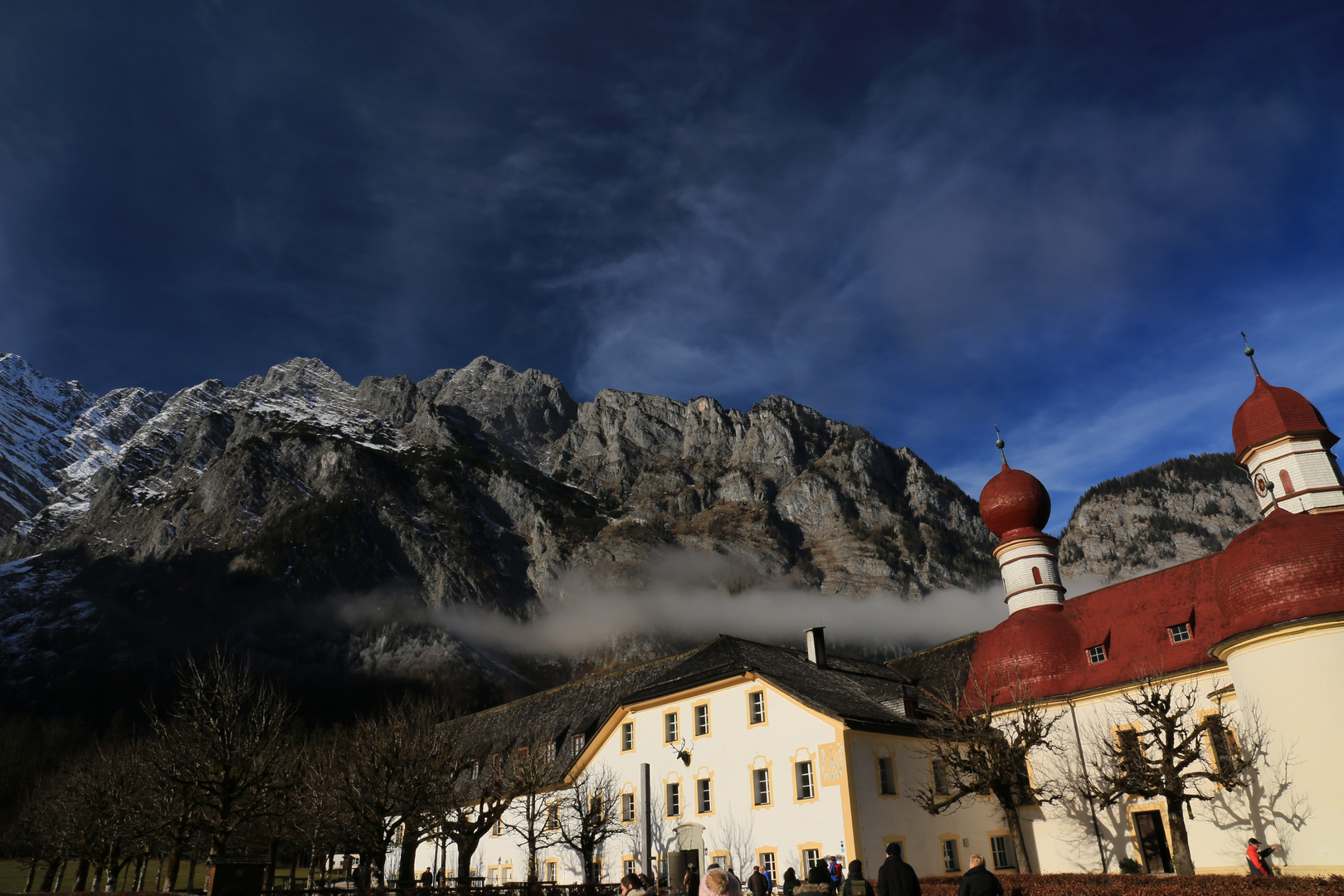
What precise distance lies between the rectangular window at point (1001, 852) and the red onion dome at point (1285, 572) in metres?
14.9

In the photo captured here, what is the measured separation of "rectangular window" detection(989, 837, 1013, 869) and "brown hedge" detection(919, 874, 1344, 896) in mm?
12917

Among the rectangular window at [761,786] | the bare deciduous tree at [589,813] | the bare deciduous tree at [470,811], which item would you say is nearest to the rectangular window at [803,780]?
the rectangular window at [761,786]

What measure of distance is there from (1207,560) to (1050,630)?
7680 mm

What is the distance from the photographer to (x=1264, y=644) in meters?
29.2

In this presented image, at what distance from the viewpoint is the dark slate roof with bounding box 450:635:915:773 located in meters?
36.1

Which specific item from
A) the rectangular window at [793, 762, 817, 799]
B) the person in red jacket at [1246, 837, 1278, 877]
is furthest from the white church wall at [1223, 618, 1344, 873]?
the rectangular window at [793, 762, 817, 799]

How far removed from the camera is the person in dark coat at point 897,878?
11305 mm

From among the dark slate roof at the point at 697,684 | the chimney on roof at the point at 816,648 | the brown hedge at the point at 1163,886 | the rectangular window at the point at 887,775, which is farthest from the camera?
the chimney on roof at the point at 816,648

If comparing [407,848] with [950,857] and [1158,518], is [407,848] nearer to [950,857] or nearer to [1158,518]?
[950,857]

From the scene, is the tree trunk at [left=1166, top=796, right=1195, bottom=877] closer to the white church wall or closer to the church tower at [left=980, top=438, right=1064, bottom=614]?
the white church wall

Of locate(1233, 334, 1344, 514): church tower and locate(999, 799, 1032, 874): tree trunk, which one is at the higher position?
locate(1233, 334, 1344, 514): church tower

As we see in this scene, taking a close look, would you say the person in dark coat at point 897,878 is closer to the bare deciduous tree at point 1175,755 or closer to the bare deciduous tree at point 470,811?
the bare deciduous tree at point 1175,755

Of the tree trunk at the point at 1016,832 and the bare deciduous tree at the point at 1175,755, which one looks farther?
the tree trunk at the point at 1016,832

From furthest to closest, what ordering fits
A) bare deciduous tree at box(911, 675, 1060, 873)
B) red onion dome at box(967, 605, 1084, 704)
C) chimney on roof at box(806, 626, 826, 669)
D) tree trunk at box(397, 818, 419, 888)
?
chimney on roof at box(806, 626, 826, 669), red onion dome at box(967, 605, 1084, 704), tree trunk at box(397, 818, 419, 888), bare deciduous tree at box(911, 675, 1060, 873)
